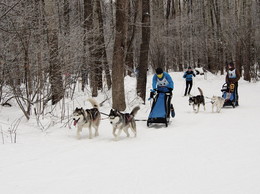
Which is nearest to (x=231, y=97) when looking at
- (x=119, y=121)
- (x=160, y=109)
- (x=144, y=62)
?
(x=144, y=62)

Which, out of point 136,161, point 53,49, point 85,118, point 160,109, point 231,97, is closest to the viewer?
point 136,161

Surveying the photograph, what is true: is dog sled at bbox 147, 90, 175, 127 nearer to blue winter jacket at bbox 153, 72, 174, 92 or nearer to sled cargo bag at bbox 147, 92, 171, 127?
sled cargo bag at bbox 147, 92, 171, 127

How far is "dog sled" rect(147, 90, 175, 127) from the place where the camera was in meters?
8.08

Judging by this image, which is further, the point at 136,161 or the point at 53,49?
the point at 53,49

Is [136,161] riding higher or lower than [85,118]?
lower

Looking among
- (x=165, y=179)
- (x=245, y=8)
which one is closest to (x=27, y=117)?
(x=165, y=179)

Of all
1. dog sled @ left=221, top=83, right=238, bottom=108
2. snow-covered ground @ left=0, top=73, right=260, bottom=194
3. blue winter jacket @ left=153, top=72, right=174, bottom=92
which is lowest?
snow-covered ground @ left=0, top=73, right=260, bottom=194

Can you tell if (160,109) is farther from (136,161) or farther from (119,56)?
(136,161)

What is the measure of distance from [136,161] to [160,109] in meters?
3.75

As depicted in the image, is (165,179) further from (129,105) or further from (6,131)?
(129,105)

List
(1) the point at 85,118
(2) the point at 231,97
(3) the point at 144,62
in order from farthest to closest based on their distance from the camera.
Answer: (3) the point at 144,62
(2) the point at 231,97
(1) the point at 85,118

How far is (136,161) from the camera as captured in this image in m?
4.74

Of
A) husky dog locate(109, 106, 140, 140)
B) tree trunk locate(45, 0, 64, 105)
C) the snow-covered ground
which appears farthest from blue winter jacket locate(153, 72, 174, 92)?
tree trunk locate(45, 0, 64, 105)

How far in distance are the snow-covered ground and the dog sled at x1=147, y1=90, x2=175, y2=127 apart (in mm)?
365
